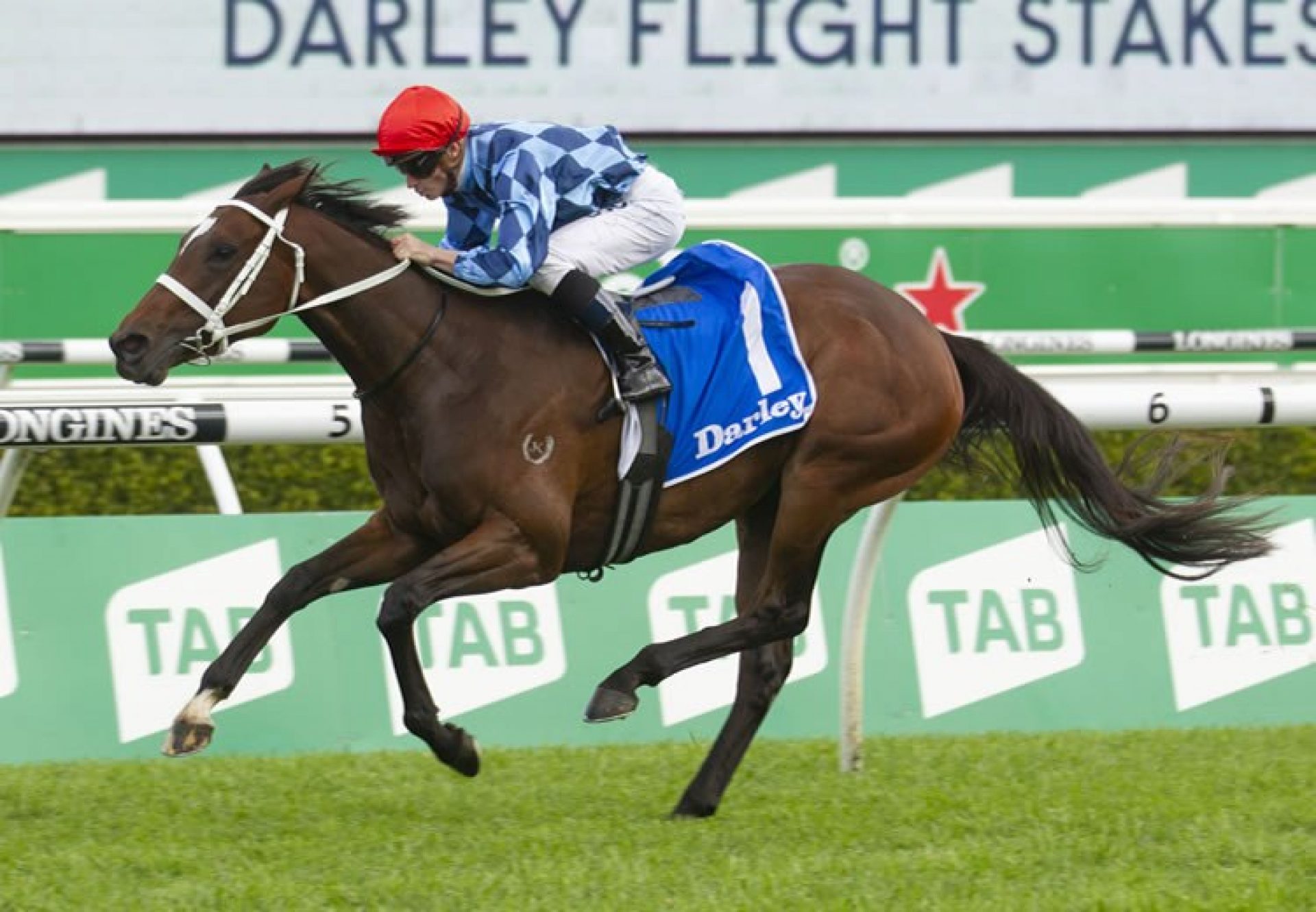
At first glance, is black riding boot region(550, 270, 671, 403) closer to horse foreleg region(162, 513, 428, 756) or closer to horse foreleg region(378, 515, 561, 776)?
horse foreleg region(378, 515, 561, 776)

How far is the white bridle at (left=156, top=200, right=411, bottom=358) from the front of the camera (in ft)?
15.5

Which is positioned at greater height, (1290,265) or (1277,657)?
(1290,265)

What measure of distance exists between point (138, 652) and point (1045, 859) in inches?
92.5

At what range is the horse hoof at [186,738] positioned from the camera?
4.67 m

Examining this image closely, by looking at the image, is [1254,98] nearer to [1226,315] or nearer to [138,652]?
[1226,315]

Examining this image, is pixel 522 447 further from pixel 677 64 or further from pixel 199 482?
pixel 677 64

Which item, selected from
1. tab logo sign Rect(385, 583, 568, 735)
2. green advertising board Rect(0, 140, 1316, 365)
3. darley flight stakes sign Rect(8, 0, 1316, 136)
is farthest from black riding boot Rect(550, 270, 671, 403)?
darley flight stakes sign Rect(8, 0, 1316, 136)

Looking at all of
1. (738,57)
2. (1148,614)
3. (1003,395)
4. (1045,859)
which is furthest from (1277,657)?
(738,57)

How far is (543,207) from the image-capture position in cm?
488

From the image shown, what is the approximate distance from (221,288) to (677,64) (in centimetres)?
853

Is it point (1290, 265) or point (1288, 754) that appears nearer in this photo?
point (1288, 754)

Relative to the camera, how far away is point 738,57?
43.1ft

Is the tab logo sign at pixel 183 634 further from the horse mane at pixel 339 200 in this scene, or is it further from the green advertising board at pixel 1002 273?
the green advertising board at pixel 1002 273

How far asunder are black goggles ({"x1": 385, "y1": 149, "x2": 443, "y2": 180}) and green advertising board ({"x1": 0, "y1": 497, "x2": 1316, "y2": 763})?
1.25 metres
